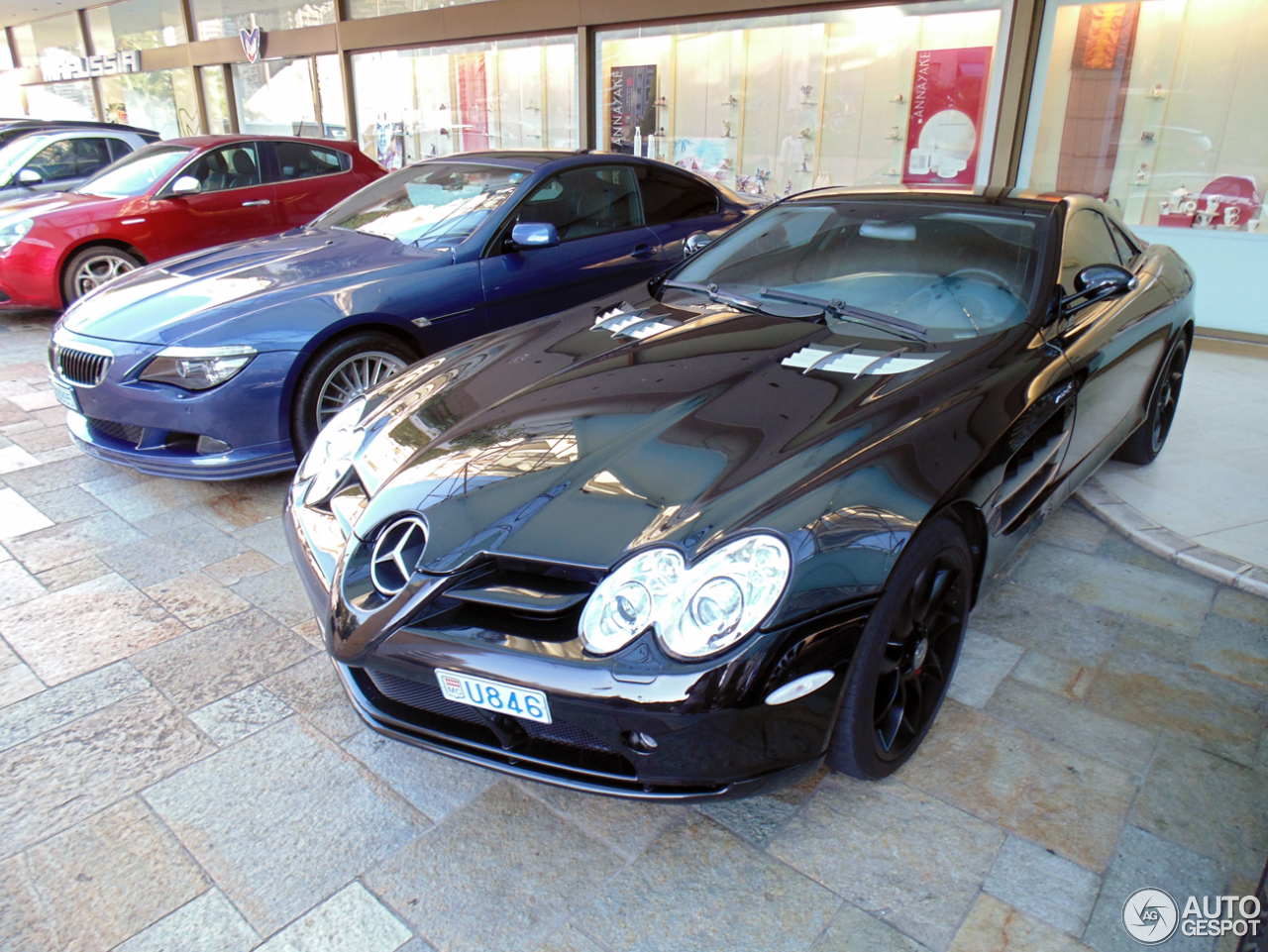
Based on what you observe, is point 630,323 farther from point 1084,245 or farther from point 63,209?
point 63,209

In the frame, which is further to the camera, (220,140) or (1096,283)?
(220,140)

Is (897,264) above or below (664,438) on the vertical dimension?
above

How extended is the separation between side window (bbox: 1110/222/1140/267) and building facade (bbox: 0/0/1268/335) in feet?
4.12

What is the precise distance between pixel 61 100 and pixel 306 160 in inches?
720

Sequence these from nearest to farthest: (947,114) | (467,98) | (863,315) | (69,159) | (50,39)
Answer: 1. (863,315)
2. (947,114)
3. (69,159)
4. (467,98)
5. (50,39)

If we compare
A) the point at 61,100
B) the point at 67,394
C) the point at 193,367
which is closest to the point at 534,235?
the point at 193,367

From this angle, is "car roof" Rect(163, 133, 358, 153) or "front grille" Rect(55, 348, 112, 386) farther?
"car roof" Rect(163, 133, 358, 153)

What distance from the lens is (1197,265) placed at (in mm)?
6629

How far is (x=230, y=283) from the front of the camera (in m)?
4.01

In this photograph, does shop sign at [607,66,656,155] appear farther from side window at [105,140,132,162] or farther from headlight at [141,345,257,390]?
headlight at [141,345,257,390]

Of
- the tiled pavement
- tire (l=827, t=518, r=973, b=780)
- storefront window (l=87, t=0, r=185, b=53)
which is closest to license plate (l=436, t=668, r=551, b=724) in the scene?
the tiled pavement

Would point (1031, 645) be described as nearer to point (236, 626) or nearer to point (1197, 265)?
point (236, 626)

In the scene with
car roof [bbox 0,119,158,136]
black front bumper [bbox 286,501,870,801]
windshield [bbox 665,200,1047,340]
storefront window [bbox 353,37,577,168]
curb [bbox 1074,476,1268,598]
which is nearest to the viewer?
black front bumper [bbox 286,501,870,801]

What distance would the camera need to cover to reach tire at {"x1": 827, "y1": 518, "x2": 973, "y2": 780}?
1.85m
